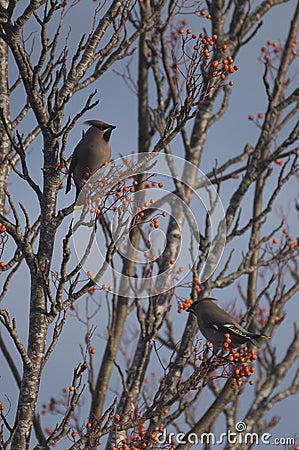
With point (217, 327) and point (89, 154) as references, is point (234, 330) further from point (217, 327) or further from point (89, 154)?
point (89, 154)

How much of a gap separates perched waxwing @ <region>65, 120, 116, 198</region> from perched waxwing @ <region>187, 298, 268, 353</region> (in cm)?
147

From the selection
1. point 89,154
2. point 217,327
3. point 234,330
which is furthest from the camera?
point 217,327

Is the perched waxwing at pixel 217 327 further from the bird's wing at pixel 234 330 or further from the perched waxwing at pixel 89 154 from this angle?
the perched waxwing at pixel 89 154

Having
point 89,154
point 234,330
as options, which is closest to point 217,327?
point 234,330

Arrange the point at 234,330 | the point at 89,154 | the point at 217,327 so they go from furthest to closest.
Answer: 1. the point at 217,327
2. the point at 234,330
3. the point at 89,154

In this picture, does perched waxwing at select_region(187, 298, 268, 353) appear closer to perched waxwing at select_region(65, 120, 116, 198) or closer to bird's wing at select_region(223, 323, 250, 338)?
bird's wing at select_region(223, 323, 250, 338)

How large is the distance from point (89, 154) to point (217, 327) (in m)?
1.65

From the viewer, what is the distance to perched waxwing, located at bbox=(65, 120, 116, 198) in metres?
4.09

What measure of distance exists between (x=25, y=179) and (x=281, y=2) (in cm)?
588

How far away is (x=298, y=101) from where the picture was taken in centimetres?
747

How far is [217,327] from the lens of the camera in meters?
4.79

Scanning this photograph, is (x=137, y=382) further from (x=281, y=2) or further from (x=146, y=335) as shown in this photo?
(x=281, y=2)

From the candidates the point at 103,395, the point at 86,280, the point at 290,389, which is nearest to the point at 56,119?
the point at 86,280

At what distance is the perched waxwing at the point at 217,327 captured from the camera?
15.0 ft
